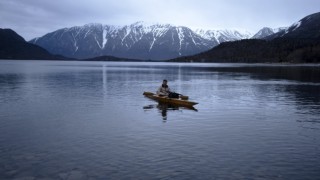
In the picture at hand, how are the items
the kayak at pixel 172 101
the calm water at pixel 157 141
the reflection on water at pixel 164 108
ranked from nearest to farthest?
the calm water at pixel 157 141 < the reflection on water at pixel 164 108 < the kayak at pixel 172 101

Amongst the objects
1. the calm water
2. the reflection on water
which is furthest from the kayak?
the calm water

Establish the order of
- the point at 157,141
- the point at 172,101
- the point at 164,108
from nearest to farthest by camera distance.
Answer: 1. the point at 157,141
2. the point at 164,108
3. the point at 172,101

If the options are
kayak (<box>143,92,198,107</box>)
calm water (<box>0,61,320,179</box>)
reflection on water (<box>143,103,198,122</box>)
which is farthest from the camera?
kayak (<box>143,92,198,107</box>)

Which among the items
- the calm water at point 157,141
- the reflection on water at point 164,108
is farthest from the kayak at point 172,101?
the calm water at point 157,141

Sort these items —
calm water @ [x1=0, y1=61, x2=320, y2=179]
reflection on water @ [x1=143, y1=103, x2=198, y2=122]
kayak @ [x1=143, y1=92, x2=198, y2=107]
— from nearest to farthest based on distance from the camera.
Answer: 1. calm water @ [x1=0, y1=61, x2=320, y2=179]
2. reflection on water @ [x1=143, y1=103, x2=198, y2=122]
3. kayak @ [x1=143, y1=92, x2=198, y2=107]

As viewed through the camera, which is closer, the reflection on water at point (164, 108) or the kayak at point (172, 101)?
the reflection on water at point (164, 108)

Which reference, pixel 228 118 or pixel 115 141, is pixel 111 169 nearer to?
pixel 115 141

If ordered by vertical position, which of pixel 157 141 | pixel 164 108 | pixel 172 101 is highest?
pixel 172 101

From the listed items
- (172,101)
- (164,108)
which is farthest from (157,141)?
(172,101)

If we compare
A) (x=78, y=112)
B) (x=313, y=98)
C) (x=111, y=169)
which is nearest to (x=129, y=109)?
(x=78, y=112)

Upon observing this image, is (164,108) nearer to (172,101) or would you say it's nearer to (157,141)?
(172,101)

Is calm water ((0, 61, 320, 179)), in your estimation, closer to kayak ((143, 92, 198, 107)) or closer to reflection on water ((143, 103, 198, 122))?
reflection on water ((143, 103, 198, 122))

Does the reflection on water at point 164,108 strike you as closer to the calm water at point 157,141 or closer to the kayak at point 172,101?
the calm water at point 157,141

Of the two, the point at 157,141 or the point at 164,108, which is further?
the point at 164,108
